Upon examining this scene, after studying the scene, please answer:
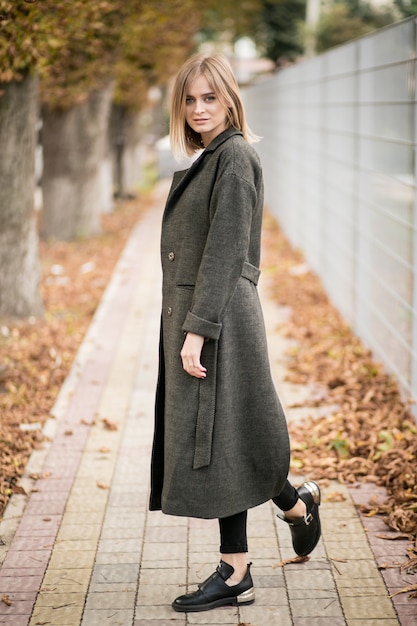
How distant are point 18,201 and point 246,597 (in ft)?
18.3

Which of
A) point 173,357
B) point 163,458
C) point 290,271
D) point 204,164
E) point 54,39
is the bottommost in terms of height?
point 290,271

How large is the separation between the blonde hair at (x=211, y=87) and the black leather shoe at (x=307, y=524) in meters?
1.36

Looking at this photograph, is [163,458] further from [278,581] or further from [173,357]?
[278,581]

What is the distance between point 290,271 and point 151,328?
328 cm

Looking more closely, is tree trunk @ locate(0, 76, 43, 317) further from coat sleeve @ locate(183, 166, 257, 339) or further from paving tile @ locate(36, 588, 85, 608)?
coat sleeve @ locate(183, 166, 257, 339)

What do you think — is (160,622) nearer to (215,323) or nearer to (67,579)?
(67,579)

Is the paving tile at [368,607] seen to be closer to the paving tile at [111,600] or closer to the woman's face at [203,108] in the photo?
the paving tile at [111,600]

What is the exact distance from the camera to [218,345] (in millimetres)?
3439

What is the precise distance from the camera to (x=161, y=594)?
12.5 ft

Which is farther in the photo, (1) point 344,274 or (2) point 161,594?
(1) point 344,274

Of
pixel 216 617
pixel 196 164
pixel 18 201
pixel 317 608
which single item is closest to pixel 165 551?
pixel 216 617

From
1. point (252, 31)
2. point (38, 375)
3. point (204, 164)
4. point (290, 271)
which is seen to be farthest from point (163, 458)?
point (252, 31)

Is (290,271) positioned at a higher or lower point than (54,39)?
lower

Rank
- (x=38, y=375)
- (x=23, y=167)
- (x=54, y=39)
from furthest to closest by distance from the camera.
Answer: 1. (x=23, y=167)
2. (x=54, y=39)
3. (x=38, y=375)
